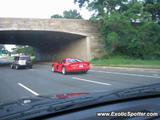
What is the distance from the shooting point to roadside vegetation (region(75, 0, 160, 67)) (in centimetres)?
4478

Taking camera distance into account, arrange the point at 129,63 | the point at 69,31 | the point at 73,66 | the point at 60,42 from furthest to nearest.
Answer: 1. the point at 60,42
2. the point at 69,31
3. the point at 129,63
4. the point at 73,66

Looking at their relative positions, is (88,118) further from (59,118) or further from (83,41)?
(83,41)

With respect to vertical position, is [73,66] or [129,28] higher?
[129,28]

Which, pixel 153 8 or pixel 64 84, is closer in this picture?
pixel 64 84

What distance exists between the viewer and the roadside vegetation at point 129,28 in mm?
44781

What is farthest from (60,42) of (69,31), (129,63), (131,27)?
(129,63)

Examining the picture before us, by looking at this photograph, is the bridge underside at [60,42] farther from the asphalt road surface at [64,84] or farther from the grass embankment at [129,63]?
the asphalt road surface at [64,84]

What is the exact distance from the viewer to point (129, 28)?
45.1 meters

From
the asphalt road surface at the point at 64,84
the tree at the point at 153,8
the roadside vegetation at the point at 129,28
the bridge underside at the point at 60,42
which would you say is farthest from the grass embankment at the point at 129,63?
the asphalt road surface at the point at 64,84

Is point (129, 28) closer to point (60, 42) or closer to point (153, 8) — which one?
point (153, 8)

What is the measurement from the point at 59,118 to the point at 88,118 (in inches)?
8.8

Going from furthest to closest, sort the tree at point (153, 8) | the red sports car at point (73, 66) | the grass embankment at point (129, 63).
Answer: the tree at point (153, 8) → the grass embankment at point (129, 63) → the red sports car at point (73, 66)

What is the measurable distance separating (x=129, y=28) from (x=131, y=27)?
54cm

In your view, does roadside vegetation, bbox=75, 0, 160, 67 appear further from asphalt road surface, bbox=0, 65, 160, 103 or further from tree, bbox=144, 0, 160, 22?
asphalt road surface, bbox=0, 65, 160, 103
